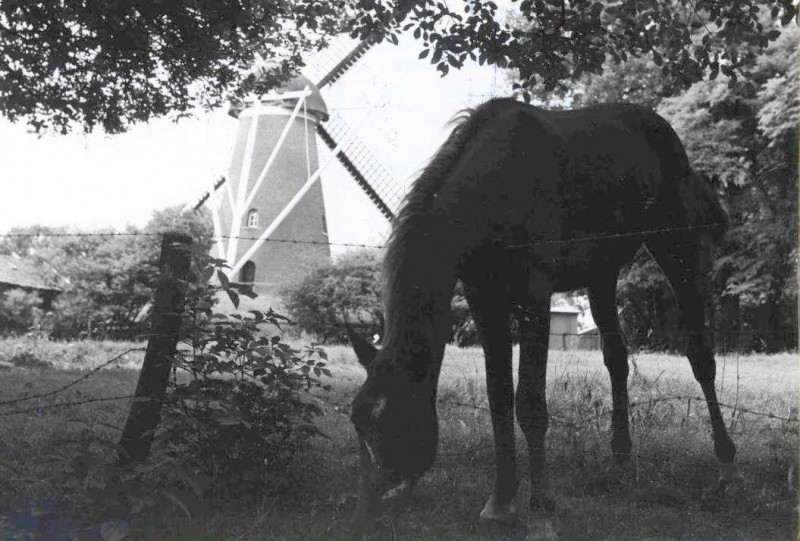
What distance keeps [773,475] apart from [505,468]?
2.30 meters

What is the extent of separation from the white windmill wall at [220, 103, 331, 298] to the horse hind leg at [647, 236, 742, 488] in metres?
22.2

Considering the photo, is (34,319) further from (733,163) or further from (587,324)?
(587,324)

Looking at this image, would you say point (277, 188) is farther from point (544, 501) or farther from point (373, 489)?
point (373, 489)

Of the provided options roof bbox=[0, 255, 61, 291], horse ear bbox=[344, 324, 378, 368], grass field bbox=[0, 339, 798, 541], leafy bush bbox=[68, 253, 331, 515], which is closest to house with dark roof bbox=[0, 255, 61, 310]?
roof bbox=[0, 255, 61, 291]

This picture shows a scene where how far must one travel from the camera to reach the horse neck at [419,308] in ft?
11.3

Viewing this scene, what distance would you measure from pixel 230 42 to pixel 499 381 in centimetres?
580

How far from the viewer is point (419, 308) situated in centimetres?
355

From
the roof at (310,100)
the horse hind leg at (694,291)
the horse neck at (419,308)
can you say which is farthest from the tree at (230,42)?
the roof at (310,100)

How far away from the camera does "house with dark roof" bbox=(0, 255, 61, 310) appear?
26.6 metres

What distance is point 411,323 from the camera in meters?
3.50

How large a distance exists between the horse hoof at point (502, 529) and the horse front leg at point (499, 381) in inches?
4.2

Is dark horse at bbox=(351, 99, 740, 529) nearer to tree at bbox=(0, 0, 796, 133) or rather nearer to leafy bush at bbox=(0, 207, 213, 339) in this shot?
tree at bbox=(0, 0, 796, 133)

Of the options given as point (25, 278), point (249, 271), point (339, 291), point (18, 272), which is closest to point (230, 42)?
point (339, 291)

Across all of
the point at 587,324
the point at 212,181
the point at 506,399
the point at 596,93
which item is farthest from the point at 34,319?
the point at 587,324
